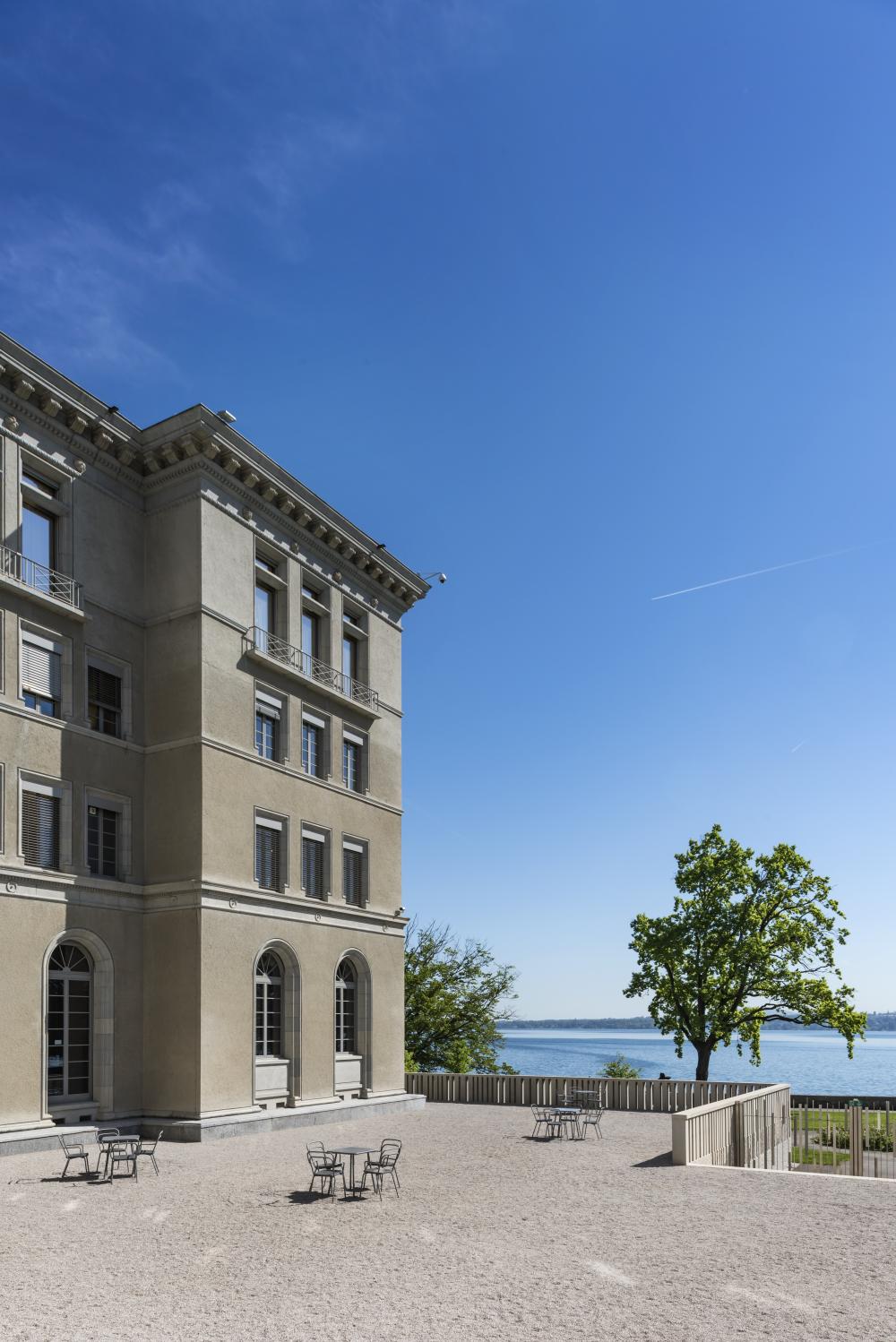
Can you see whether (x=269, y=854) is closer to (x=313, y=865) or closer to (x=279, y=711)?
(x=313, y=865)

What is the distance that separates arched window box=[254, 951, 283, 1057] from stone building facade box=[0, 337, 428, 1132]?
6 centimetres

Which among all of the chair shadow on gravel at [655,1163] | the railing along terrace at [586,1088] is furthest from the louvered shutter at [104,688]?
the chair shadow on gravel at [655,1163]

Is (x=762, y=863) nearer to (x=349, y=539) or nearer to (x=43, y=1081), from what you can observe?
(x=349, y=539)

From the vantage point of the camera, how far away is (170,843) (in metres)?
23.5

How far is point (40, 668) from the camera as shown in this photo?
21938 millimetres

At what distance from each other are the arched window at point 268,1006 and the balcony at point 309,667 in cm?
653

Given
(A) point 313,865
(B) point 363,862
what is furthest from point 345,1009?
(A) point 313,865

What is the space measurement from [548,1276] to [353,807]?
61.8 feet

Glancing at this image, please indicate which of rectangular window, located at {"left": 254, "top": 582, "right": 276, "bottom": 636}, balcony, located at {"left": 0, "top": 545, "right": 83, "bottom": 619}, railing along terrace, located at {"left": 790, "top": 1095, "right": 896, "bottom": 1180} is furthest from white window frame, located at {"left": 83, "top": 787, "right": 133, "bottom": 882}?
railing along terrace, located at {"left": 790, "top": 1095, "right": 896, "bottom": 1180}

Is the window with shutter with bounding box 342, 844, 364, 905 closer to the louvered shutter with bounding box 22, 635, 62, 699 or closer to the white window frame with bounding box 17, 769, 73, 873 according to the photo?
the white window frame with bounding box 17, 769, 73, 873

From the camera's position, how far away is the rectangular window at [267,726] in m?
25.8

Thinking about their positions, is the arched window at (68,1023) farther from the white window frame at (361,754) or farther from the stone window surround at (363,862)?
the white window frame at (361,754)

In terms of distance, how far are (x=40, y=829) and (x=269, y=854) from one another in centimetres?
572

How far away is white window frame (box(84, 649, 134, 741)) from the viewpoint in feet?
76.2
